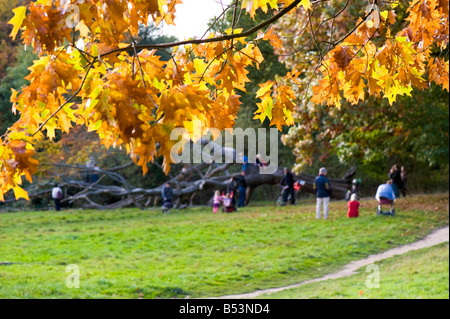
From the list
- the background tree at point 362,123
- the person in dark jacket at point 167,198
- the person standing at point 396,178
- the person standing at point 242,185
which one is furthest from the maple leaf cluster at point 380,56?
the person standing at point 242,185

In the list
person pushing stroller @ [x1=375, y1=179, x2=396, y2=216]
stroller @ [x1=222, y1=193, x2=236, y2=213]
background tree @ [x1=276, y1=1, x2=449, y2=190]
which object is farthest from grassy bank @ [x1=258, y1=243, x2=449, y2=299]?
stroller @ [x1=222, y1=193, x2=236, y2=213]

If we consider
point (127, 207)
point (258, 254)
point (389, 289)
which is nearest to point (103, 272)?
point (258, 254)

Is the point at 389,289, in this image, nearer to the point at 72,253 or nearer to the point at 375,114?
the point at 72,253

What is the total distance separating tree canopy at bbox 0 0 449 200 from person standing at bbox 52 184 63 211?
18255mm

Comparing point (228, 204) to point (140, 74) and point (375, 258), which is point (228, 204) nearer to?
point (375, 258)

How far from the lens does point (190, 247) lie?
43.6ft

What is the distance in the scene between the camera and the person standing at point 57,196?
21344mm

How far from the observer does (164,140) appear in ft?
8.28

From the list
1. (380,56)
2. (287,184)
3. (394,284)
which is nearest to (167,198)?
(287,184)

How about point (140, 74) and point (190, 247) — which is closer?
point (140, 74)

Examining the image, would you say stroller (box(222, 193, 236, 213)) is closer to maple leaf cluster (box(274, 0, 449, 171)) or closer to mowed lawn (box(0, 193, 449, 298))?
mowed lawn (box(0, 193, 449, 298))

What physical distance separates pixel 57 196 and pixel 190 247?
32.4 feet

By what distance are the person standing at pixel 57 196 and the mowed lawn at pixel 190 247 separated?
1023mm
